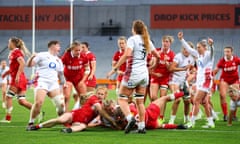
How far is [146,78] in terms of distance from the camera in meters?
15.6

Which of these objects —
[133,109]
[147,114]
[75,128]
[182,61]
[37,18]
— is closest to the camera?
[75,128]

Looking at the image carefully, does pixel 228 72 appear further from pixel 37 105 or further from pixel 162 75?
pixel 37 105

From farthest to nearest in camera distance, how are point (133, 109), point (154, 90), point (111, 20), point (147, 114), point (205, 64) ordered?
1. point (111, 20)
2. point (154, 90)
3. point (205, 64)
4. point (133, 109)
5. point (147, 114)

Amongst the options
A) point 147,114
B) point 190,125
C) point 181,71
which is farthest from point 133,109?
point 181,71

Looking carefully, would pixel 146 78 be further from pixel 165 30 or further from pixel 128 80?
pixel 165 30

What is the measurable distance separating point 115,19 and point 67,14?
407 centimetres

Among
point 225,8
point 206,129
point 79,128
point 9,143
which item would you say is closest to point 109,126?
point 79,128

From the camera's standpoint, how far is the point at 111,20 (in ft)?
193

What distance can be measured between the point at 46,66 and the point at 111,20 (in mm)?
41921

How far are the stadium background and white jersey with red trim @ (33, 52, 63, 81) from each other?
38373 millimetres

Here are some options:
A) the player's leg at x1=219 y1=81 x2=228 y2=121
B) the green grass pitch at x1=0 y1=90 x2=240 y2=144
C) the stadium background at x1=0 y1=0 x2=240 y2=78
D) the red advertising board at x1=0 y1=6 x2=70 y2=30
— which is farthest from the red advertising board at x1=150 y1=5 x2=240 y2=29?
the green grass pitch at x1=0 y1=90 x2=240 y2=144

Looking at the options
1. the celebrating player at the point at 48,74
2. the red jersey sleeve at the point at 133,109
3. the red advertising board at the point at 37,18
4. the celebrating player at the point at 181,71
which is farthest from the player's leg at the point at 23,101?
the red advertising board at the point at 37,18

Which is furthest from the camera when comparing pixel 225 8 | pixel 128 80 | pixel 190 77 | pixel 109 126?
pixel 225 8

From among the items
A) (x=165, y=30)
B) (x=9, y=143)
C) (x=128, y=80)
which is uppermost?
(x=165, y=30)
